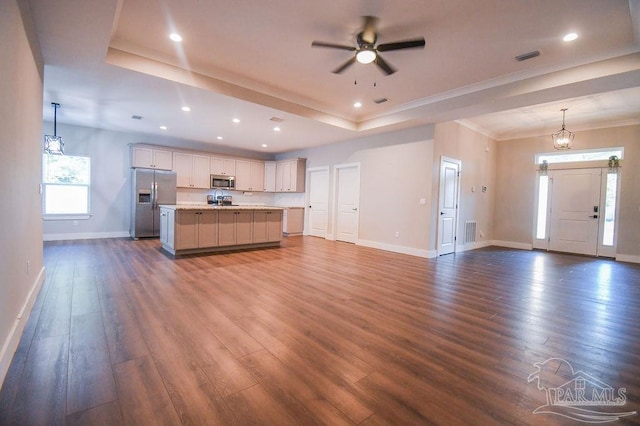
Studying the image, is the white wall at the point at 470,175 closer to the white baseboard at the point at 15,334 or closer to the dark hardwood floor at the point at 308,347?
the dark hardwood floor at the point at 308,347

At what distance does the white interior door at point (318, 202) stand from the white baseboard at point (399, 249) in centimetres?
155

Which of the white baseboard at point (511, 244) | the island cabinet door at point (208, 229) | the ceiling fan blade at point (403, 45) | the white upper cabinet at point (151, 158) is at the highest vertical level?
the ceiling fan blade at point (403, 45)

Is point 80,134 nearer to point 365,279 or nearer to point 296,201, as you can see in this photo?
point 296,201

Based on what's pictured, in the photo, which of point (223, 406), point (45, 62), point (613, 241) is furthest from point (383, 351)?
point (613, 241)

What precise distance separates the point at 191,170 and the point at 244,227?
334 cm

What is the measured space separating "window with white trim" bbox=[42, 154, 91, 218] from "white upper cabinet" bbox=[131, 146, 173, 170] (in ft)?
3.36

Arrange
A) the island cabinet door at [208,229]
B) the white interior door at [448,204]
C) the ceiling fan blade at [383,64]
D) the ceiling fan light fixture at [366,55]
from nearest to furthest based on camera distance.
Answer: the ceiling fan light fixture at [366,55] → the ceiling fan blade at [383,64] → the island cabinet door at [208,229] → the white interior door at [448,204]

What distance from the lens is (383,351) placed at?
209 cm

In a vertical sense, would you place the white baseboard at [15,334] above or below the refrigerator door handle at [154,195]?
below

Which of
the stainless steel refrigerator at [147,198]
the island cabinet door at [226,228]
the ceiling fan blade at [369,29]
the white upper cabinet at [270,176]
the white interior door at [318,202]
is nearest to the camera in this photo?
the ceiling fan blade at [369,29]

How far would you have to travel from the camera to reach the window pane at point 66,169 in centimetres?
642

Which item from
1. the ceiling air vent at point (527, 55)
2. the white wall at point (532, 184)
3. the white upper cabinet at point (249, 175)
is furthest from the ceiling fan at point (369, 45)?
the white upper cabinet at point (249, 175)

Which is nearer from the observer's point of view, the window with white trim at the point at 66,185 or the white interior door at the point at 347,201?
the window with white trim at the point at 66,185

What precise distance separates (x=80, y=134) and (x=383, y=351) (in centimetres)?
837
